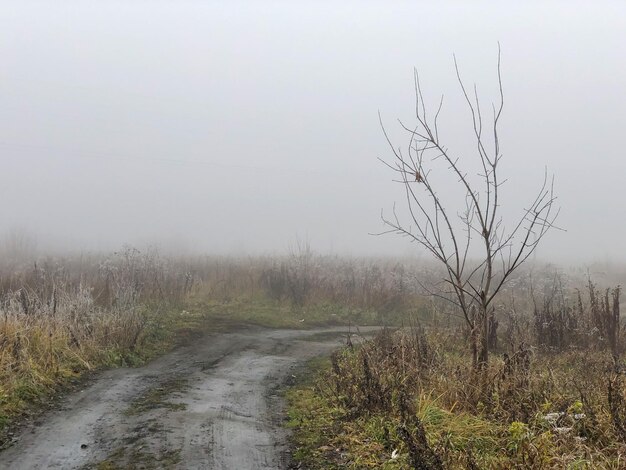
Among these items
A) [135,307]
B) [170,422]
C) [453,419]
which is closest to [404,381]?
[453,419]

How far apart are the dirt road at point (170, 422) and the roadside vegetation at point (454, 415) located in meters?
0.51

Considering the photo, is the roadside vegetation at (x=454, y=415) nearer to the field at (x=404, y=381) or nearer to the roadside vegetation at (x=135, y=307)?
the field at (x=404, y=381)

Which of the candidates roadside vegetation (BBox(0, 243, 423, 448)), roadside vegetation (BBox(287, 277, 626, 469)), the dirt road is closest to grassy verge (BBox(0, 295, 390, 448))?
roadside vegetation (BBox(0, 243, 423, 448))

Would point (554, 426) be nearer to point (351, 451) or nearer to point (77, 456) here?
point (351, 451)

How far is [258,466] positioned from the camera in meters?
4.64

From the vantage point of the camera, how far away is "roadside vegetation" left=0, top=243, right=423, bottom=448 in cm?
730

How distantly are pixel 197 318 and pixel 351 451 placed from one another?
32.2ft

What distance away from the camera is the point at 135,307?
1051cm

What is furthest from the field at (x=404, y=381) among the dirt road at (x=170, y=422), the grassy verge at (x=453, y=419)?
the dirt road at (x=170, y=422)

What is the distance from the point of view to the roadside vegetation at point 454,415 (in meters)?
3.94

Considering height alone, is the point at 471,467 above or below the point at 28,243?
below

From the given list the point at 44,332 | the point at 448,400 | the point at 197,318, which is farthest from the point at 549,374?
the point at 197,318

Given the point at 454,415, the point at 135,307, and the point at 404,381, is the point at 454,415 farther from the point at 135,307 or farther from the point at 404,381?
the point at 135,307

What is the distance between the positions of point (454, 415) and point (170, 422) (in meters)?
3.06
